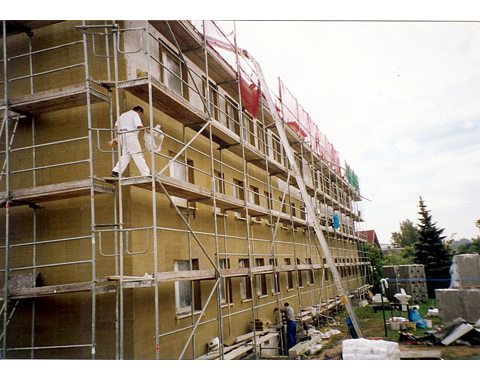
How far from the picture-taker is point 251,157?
44.9ft

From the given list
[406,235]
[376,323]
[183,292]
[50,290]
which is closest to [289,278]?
[376,323]

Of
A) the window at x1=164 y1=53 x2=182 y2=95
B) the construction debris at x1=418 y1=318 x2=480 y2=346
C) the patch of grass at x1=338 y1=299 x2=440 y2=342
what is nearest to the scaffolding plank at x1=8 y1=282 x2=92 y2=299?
the window at x1=164 y1=53 x2=182 y2=95

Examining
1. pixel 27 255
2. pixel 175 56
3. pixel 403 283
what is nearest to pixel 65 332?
pixel 27 255

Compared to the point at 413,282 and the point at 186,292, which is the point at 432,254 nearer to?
the point at 413,282

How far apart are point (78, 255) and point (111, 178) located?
1758mm

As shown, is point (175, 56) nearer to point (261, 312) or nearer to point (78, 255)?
point (78, 255)

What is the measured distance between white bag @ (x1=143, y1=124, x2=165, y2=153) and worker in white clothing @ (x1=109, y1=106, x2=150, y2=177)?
0.28m

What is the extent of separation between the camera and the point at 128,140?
7.53 metres

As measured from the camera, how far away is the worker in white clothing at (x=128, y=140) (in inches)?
291

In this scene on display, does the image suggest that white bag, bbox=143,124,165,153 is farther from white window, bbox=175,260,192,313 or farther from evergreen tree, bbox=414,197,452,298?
evergreen tree, bbox=414,197,452,298

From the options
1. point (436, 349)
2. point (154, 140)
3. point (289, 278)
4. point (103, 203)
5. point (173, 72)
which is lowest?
point (436, 349)

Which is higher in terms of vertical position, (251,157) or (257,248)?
(251,157)

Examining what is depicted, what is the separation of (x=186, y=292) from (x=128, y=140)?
401cm

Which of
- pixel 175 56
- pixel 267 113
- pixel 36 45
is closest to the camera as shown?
pixel 36 45
